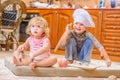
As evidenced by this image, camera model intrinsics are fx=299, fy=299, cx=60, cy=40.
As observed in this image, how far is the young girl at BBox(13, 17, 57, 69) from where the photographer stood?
228 cm

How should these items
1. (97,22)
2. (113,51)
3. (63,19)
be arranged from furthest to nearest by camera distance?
(63,19) → (97,22) → (113,51)

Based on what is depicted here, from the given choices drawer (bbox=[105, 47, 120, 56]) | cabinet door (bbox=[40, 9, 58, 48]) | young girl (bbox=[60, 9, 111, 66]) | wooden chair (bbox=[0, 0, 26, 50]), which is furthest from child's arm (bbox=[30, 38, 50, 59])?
cabinet door (bbox=[40, 9, 58, 48])

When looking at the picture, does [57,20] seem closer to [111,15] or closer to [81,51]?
[111,15]

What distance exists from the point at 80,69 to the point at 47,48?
30 centimetres

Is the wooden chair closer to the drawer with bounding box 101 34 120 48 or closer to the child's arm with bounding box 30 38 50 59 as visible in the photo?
the drawer with bounding box 101 34 120 48

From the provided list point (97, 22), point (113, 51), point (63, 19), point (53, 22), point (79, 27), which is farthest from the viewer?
point (53, 22)

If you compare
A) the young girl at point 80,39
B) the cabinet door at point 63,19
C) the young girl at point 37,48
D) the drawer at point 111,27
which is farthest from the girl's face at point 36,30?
the cabinet door at point 63,19

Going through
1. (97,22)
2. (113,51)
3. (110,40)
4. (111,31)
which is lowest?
(113,51)

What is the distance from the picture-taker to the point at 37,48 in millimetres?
2357

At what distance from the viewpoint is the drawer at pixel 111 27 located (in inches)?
158

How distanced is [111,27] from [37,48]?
1.94 metres

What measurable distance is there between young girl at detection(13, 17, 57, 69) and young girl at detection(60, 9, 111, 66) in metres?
0.28

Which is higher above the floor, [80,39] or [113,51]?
[80,39]

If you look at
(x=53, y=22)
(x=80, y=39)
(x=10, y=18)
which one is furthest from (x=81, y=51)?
(x=10, y=18)
